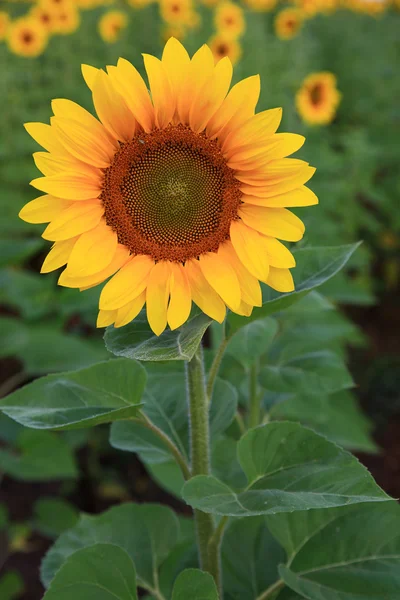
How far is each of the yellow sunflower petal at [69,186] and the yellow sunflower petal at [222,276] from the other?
0.17 metres

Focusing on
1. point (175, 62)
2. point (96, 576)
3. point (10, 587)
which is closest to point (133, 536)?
point (96, 576)

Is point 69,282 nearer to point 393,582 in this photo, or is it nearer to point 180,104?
point 180,104

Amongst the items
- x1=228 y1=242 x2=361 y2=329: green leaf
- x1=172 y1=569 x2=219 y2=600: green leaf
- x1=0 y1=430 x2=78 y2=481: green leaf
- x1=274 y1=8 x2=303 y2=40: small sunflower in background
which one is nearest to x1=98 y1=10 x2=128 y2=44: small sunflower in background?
x1=274 y1=8 x2=303 y2=40: small sunflower in background

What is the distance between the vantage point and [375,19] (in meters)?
9.75

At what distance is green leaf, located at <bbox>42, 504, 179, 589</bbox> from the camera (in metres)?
1.19

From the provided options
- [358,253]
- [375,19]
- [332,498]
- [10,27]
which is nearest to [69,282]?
[332,498]

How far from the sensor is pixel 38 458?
231cm

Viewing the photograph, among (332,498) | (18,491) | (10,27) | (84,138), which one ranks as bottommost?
(18,491)

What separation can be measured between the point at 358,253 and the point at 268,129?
289cm

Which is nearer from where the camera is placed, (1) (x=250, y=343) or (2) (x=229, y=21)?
(1) (x=250, y=343)

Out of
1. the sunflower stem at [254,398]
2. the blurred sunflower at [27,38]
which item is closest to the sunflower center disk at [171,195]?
the sunflower stem at [254,398]

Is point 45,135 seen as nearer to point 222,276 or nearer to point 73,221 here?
point 73,221

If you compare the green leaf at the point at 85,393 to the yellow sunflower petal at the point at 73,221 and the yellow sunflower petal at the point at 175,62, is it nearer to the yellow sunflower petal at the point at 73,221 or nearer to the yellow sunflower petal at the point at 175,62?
the yellow sunflower petal at the point at 73,221

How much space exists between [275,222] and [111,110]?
0.80ft
